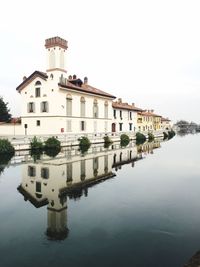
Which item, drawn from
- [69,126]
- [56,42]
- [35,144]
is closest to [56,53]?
[56,42]

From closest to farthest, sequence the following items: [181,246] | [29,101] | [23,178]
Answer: [181,246] → [23,178] → [29,101]

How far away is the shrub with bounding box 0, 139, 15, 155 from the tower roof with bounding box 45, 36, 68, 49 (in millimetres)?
19201

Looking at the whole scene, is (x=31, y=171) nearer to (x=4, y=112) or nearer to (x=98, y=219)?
(x=98, y=219)

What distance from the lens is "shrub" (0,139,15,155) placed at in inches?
967

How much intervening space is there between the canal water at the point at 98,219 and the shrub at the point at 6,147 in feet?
32.7

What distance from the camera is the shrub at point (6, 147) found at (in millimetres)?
24562

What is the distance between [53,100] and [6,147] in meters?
13.6

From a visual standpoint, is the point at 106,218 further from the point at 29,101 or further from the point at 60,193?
the point at 29,101

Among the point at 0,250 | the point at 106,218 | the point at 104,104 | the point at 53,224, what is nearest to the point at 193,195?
the point at 106,218

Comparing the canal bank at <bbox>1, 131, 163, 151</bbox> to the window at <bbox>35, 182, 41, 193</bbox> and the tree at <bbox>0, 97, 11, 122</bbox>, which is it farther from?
the tree at <bbox>0, 97, 11, 122</bbox>

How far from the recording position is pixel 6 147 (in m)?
24.9

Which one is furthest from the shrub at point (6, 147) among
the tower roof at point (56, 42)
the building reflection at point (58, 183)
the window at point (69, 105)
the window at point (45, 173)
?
the tower roof at point (56, 42)

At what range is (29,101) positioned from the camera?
39531 mm

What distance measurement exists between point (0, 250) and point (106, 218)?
10.4 ft
